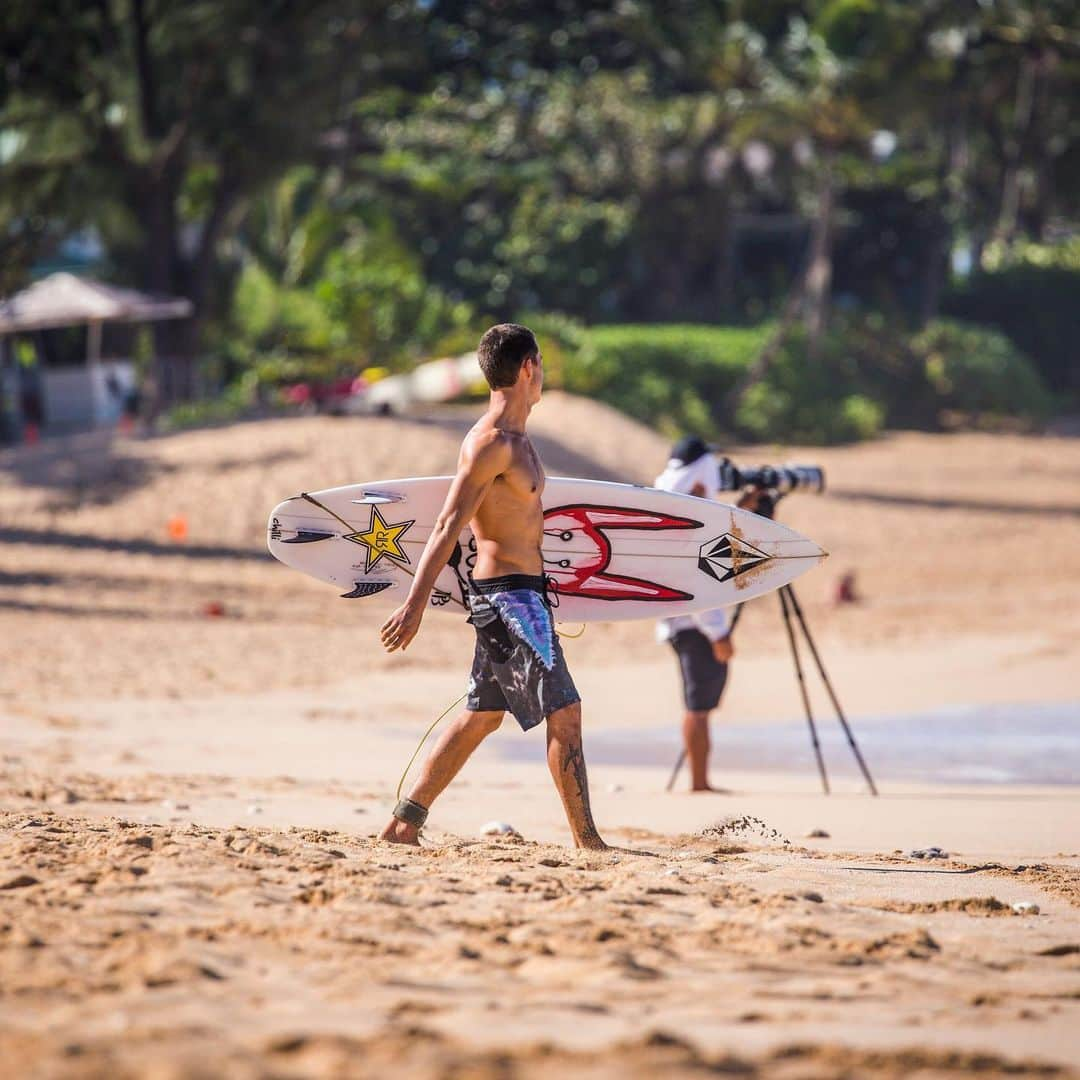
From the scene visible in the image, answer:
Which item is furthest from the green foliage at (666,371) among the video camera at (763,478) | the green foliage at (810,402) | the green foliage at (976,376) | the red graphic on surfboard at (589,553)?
the red graphic on surfboard at (589,553)

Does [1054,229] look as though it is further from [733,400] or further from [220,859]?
[220,859]

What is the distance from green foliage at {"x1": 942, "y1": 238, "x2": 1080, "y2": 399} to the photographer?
30989 millimetres

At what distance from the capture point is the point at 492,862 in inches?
193

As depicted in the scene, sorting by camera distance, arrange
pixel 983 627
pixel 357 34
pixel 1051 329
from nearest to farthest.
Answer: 1. pixel 983 627
2. pixel 357 34
3. pixel 1051 329

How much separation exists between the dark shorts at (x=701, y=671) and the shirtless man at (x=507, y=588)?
208 cm

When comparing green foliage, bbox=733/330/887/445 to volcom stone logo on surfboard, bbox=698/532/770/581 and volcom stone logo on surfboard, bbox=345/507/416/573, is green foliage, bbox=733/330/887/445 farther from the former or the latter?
volcom stone logo on surfboard, bbox=345/507/416/573

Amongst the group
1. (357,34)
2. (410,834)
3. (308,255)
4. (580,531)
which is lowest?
(410,834)

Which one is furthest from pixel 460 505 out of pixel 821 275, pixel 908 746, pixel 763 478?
pixel 821 275

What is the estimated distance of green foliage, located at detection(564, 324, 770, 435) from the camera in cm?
2661

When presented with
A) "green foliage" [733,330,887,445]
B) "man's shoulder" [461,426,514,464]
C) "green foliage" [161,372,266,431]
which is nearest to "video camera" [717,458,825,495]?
"man's shoulder" [461,426,514,464]

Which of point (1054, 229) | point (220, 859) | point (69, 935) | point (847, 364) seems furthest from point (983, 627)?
point (1054, 229)

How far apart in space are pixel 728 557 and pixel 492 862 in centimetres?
222

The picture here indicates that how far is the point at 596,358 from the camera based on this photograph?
88.3ft

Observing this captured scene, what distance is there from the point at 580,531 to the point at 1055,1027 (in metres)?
3.34
